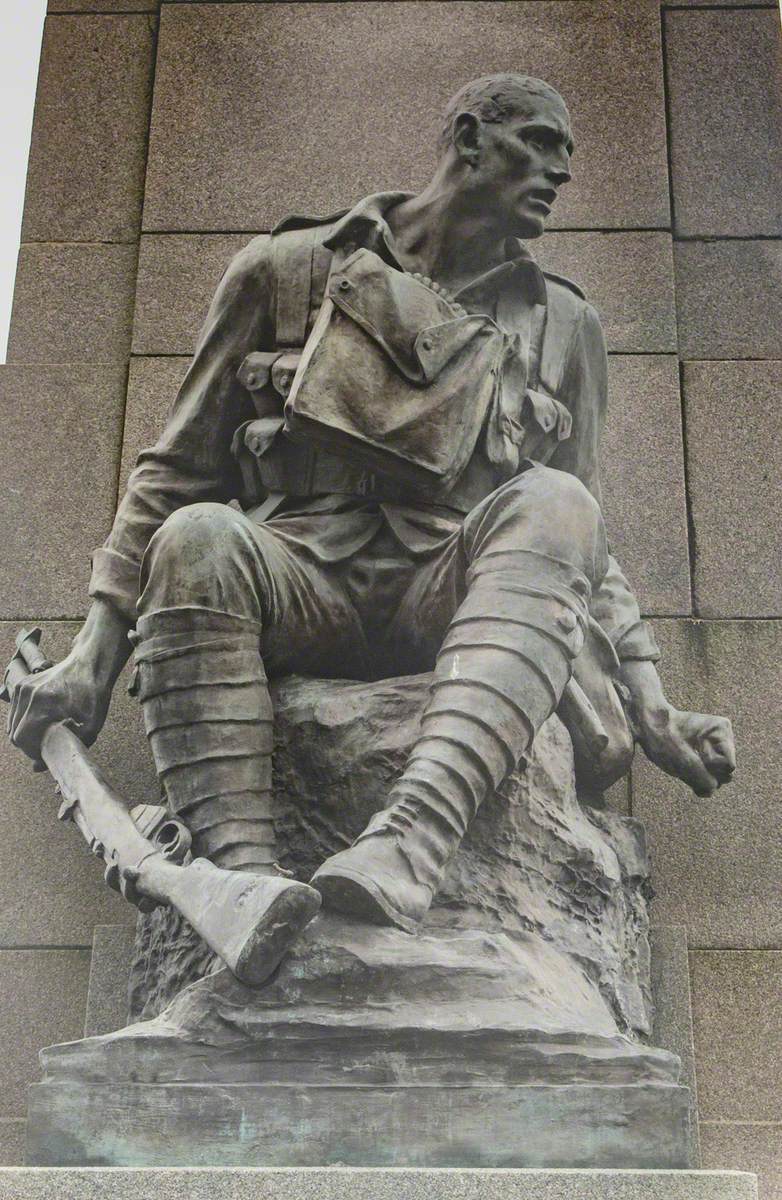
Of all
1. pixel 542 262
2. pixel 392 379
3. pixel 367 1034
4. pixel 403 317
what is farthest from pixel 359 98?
pixel 367 1034

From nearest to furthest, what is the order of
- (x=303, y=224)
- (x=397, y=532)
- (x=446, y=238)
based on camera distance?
(x=397, y=532) < (x=446, y=238) < (x=303, y=224)

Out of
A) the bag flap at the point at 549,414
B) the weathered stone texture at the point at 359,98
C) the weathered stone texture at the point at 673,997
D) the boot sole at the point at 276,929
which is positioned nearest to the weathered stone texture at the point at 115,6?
the weathered stone texture at the point at 359,98

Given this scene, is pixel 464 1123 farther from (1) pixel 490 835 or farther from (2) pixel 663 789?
(2) pixel 663 789

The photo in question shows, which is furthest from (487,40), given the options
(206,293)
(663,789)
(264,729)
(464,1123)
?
(464,1123)

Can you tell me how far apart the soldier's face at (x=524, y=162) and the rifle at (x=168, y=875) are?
6.22 feet

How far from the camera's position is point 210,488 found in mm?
5457

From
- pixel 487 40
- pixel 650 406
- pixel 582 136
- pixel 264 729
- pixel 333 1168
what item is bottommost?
pixel 333 1168

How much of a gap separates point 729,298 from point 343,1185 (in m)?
4.19

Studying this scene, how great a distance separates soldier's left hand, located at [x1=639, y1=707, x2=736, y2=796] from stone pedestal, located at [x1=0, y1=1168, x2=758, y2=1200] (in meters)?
1.80

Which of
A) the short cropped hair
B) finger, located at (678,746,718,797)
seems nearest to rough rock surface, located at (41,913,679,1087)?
finger, located at (678,746,718,797)

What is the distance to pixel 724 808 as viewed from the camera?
5.89 metres

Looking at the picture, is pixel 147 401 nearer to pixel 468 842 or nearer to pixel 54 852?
pixel 54 852

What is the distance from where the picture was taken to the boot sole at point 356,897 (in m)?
3.93

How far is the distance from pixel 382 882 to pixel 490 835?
0.71 metres
